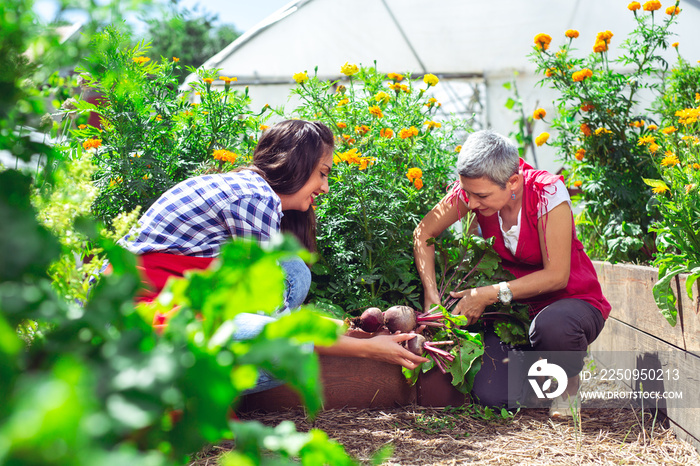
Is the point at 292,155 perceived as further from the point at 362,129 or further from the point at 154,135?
the point at 154,135

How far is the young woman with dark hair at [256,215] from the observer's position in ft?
5.54

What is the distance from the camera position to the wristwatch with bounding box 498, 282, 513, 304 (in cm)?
220

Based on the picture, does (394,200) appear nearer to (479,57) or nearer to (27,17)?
(27,17)

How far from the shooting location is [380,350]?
1.93 metres

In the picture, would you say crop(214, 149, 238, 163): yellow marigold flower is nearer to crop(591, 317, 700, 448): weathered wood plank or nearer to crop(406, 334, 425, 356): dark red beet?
crop(406, 334, 425, 356): dark red beet

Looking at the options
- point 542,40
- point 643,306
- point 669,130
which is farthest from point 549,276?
point 542,40

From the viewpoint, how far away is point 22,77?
0.52 m

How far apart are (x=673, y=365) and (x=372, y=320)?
1.10 metres

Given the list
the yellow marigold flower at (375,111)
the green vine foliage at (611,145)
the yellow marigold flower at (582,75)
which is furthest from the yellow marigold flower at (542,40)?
the yellow marigold flower at (375,111)

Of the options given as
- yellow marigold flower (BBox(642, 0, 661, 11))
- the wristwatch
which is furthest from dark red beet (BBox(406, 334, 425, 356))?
yellow marigold flower (BBox(642, 0, 661, 11))

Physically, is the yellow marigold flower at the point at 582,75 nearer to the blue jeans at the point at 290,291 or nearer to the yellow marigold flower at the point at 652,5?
the yellow marigold flower at the point at 652,5

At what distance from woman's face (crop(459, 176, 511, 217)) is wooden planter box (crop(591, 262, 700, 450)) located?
25.1 inches

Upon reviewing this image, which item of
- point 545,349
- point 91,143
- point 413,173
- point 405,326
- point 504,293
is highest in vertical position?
point 91,143

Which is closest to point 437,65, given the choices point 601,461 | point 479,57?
point 479,57
